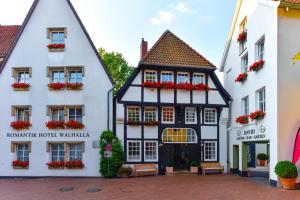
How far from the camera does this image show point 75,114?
19.4 m

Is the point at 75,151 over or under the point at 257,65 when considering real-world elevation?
under

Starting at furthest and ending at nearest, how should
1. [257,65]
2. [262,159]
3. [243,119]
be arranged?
[262,159], [243,119], [257,65]

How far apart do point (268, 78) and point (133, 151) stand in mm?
9808

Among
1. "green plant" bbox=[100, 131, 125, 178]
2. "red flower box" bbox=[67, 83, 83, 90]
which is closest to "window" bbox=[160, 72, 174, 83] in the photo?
"green plant" bbox=[100, 131, 125, 178]

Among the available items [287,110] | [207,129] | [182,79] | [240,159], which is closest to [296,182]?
[287,110]

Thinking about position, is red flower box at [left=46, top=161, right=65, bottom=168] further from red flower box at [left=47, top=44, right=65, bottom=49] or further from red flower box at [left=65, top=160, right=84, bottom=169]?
red flower box at [left=47, top=44, right=65, bottom=49]

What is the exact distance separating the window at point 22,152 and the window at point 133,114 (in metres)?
7.21

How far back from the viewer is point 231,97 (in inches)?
830

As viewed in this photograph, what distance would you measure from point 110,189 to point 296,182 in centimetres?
883

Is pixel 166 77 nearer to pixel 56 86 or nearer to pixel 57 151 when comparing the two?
pixel 56 86

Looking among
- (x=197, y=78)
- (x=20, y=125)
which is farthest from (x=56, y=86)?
(x=197, y=78)

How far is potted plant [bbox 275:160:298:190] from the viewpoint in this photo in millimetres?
12828

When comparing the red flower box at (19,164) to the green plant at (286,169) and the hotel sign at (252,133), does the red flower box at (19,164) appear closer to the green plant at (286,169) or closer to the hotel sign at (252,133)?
the hotel sign at (252,133)

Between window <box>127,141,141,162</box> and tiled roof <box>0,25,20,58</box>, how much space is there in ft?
37.5
